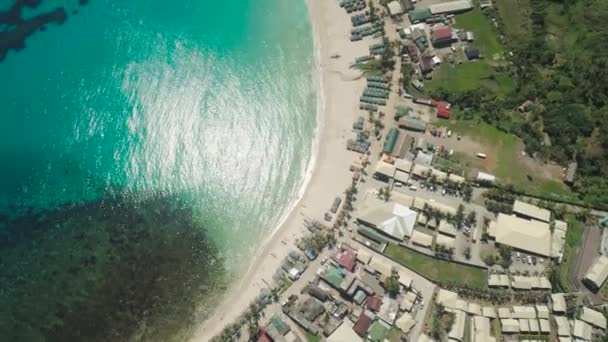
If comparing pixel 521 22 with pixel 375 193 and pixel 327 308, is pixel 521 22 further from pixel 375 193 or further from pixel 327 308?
pixel 327 308

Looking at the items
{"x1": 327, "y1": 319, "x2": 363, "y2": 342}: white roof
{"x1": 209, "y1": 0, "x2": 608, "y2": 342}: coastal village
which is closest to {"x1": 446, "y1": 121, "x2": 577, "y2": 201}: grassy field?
{"x1": 209, "y1": 0, "x2": 608, "y2": 342}: coastal village

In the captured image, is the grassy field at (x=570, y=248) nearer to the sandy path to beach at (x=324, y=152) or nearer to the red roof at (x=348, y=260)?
the red roof at (x=348, y=260)

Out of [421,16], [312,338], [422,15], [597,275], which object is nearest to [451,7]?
[422,15]

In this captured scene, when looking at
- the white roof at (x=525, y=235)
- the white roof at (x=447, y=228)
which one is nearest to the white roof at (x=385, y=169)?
the white roof at (x=447, y=228)

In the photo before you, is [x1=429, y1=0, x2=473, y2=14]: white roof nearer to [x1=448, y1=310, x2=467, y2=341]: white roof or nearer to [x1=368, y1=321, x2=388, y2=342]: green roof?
[x1=448, y1=310, x2=467, y2=341]: white roof

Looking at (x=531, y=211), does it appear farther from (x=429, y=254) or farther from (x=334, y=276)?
(x=334, y=276)
